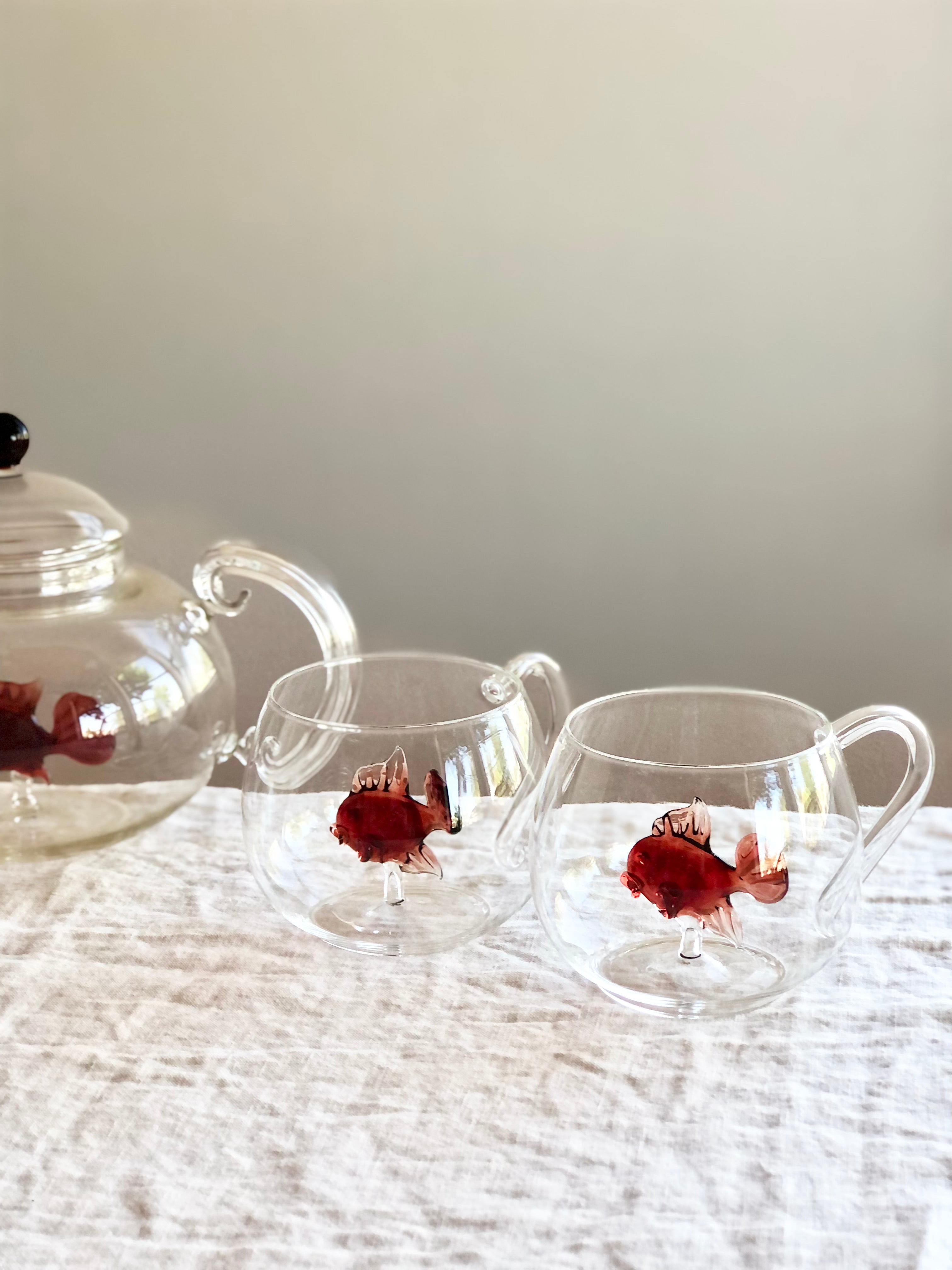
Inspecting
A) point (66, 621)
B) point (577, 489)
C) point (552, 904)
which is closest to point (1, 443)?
point (66, 621)

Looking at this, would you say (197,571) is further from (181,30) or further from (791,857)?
(181,30)

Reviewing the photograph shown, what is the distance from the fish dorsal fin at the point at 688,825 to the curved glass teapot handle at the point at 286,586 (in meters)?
0.20

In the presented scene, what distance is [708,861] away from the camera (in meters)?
0.39

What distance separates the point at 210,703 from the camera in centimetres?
56

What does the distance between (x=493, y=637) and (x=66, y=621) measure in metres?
0.80

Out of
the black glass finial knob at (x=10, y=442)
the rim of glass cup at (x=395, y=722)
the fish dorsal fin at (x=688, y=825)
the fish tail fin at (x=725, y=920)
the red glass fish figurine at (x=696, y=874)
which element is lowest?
the fish tail fin at (x=725, y=920)

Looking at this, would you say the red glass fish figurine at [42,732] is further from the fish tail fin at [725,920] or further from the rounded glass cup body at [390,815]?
the fish tail fin at [725,920]

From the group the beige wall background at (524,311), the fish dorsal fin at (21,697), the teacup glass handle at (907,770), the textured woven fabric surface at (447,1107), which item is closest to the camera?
the textured woven fabric surface at (447,1107)

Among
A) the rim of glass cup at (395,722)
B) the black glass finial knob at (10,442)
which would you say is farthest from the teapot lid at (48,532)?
the rim of glass cup at (395,722)

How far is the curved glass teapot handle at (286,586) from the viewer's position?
551 millimetres

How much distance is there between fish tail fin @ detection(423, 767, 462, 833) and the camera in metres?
0.43

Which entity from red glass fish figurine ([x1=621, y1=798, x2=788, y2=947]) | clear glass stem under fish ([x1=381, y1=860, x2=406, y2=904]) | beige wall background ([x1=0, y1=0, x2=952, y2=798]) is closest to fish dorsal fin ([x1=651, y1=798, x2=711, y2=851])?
red glass fish figurine ([x1=621, y1=798, x2=788, y2=947])

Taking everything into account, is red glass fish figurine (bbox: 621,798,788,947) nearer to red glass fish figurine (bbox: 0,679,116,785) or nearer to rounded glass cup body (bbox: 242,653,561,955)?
rounded glass cup body (bbox: 242,653,561,955)

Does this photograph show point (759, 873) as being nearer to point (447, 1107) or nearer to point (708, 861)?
point (708, 861)
